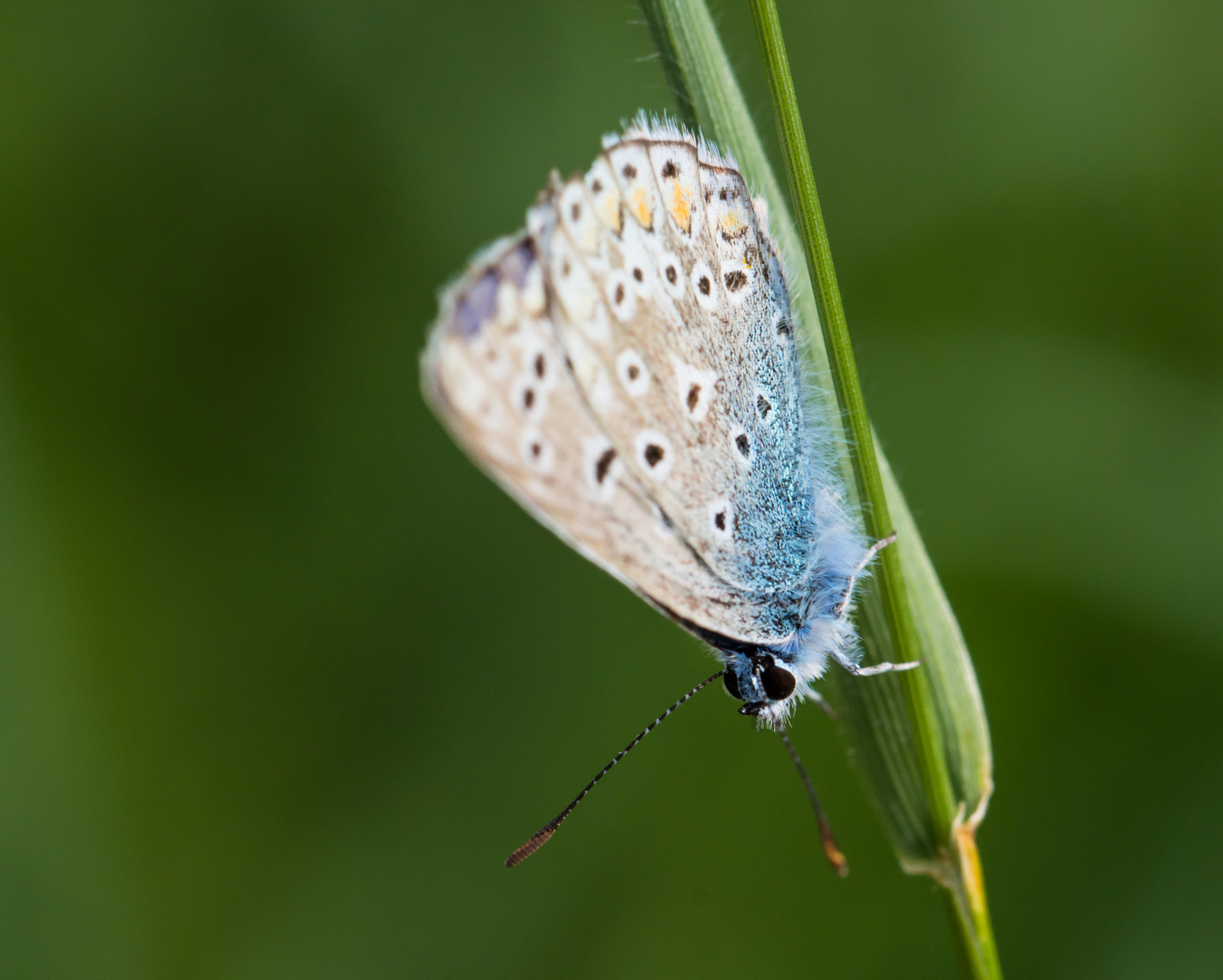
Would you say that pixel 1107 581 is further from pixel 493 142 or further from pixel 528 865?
pixel 493 142

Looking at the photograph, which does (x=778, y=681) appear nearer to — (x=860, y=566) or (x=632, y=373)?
(x=860, y=566)

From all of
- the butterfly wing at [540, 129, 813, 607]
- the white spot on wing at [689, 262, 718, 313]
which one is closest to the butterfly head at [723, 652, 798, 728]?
the butterfly wing at [540, 129, 813, 607]

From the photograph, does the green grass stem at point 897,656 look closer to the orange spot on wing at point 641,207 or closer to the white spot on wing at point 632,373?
the orange spot on wing at point 641,207

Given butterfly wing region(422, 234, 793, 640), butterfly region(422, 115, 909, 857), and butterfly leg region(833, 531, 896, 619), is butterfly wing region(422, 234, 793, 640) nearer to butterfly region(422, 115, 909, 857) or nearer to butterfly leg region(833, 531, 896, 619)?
butterfly region(422, 115, 909, 857)

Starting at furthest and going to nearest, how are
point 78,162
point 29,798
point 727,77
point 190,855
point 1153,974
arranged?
point 78,162
point 190,855
point 29,798
point 1153,974
point 727,77

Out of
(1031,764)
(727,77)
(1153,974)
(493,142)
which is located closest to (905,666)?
(727,77)

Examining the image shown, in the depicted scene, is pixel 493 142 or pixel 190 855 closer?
pixel 190 855

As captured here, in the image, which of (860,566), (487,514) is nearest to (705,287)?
(860,566)
